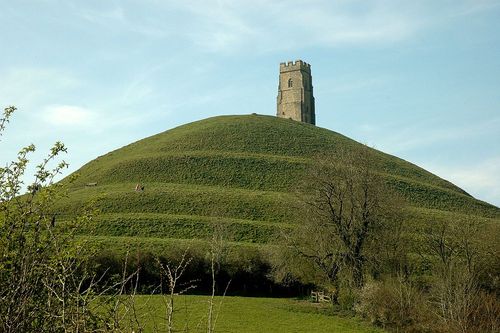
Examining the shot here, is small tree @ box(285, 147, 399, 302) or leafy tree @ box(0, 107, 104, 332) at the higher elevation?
small tree @ box(285, 147, 399, 302)

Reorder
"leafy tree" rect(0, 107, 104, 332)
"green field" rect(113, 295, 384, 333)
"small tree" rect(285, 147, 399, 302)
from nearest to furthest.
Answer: "leafy tree" rect(0, 107, 104, 332) < "green field" rect(113, 295, 384, 333) < "small tree" rect(285, 147, 399, 302)

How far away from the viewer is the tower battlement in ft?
388

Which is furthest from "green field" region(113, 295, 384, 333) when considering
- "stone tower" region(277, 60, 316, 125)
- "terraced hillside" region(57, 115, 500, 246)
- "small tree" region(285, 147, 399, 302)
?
"stone tower" region(277, 60, 316, 125)

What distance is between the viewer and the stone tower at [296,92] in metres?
118

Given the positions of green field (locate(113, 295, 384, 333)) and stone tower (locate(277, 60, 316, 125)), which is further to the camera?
stone tower (locate(277, 60, 316, 125))

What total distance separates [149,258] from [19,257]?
41127 mm

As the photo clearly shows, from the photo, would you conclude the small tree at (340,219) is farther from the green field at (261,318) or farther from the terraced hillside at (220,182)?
the terraced hillside at (220,182)

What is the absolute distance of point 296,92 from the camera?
118m

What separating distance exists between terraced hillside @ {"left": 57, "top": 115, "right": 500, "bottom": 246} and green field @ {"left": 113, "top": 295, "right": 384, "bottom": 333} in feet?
55.3

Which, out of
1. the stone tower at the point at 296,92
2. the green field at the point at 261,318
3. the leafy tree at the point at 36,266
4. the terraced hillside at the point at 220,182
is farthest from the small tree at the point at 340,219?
the stone tower at the point at 296,92

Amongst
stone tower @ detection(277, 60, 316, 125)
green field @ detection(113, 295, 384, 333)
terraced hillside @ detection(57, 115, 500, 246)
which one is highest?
stone tower @ detection(277, 60, 316, 125)

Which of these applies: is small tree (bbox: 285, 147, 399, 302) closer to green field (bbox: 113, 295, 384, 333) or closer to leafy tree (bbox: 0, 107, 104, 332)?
green field (bbox: 113, 295, 384, 333)

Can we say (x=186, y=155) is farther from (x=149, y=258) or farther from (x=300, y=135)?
(x=149, y=258)

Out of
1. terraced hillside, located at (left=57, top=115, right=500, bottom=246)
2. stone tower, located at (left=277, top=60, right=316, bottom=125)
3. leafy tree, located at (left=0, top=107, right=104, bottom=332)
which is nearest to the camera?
leafy tree, located at (left=0, top=107, right=104, bottom=332)
